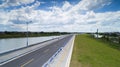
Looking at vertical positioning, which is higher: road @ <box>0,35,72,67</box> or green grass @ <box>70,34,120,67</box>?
road @ <box>0,35,72,67</box>

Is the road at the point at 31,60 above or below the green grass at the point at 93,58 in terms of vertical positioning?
above

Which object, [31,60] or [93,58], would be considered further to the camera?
[93,58]

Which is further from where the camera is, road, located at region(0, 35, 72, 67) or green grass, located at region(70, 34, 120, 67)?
green grass, located at region(70, 34, 120, 67)

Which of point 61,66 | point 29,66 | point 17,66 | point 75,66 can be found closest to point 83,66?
point 75,66

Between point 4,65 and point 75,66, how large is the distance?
6786mm

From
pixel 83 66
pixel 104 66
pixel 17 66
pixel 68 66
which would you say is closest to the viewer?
pixel 17 66

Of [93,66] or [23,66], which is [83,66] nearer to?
[93,66]

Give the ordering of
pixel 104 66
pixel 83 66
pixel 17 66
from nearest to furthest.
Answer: pixel 17 66 < pixel 83 66 < pixel 104 66

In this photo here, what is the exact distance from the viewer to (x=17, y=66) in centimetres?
1428

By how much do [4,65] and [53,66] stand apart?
15.0 ft

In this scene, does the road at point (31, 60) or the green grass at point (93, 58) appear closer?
the road at point (31, 60)

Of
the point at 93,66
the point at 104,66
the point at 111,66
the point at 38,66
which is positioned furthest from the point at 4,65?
the point at 111,66

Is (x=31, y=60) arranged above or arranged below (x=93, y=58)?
above

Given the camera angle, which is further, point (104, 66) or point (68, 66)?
point (104, 66)
